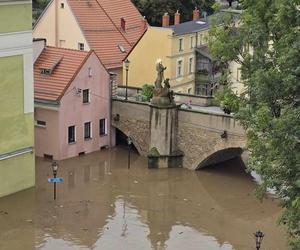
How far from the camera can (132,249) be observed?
80.7ft

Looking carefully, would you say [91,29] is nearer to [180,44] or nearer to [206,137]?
[180,44]

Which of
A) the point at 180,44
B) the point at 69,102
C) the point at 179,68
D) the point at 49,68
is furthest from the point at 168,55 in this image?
the point at 69,102

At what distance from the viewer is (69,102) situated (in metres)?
35.2

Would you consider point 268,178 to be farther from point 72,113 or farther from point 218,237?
point 72,113

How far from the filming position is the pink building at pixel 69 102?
3497cm

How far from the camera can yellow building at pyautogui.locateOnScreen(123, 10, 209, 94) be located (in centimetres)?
4250

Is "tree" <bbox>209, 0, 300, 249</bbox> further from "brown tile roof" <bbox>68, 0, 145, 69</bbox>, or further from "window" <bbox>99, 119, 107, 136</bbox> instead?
"brown tile roof" <bbox>68, 0, 145, 69</bbox>

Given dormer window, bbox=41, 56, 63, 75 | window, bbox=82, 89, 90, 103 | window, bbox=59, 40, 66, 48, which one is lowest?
window, bbox=82, 89, 90, 103

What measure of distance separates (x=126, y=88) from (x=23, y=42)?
11.0m

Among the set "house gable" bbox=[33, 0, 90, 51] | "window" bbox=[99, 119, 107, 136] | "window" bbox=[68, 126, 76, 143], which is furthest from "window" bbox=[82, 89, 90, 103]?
"house gable" bbox=[33, 0, 90, 51]

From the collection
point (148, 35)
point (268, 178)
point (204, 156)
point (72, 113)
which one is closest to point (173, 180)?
point (204, 156)

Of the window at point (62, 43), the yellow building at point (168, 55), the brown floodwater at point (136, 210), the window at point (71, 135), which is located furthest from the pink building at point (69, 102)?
the window at point (62, 43)

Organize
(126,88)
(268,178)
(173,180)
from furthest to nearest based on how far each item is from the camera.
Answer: (126,88) → (173,180) → (268,178)

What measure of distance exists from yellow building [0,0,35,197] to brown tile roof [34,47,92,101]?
4737 millimetres
